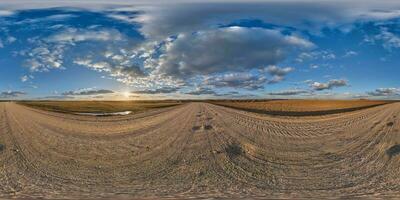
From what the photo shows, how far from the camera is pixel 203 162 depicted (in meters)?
18.8

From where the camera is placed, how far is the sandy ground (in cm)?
1503

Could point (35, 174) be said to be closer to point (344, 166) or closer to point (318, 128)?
point (344, 166)

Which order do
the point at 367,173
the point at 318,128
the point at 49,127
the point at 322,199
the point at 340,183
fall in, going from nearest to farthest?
1. the point at 322,199
2. the point at 340,183
3. the point at 367,173
4. the point at 318,128
5. the point at 49,127

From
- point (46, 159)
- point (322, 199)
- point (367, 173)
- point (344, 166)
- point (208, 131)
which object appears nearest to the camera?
point (322, 199)

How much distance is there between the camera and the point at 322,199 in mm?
13750

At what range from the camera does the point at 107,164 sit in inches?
757

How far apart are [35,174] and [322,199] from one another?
32.3 ft

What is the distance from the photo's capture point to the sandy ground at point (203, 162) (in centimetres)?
1503

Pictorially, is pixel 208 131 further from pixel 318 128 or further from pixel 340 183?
pixel 340 183

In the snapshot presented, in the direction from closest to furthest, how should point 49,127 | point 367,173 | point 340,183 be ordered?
point 340,183 → point 367,173 → point 49,127

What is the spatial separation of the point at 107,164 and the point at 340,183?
8.62 metres

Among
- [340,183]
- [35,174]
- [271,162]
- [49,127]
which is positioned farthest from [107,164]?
[49,127]

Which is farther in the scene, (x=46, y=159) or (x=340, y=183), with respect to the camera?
(x=46, y=159)

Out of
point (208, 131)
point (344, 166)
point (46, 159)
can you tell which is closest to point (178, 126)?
point (208, 131)
